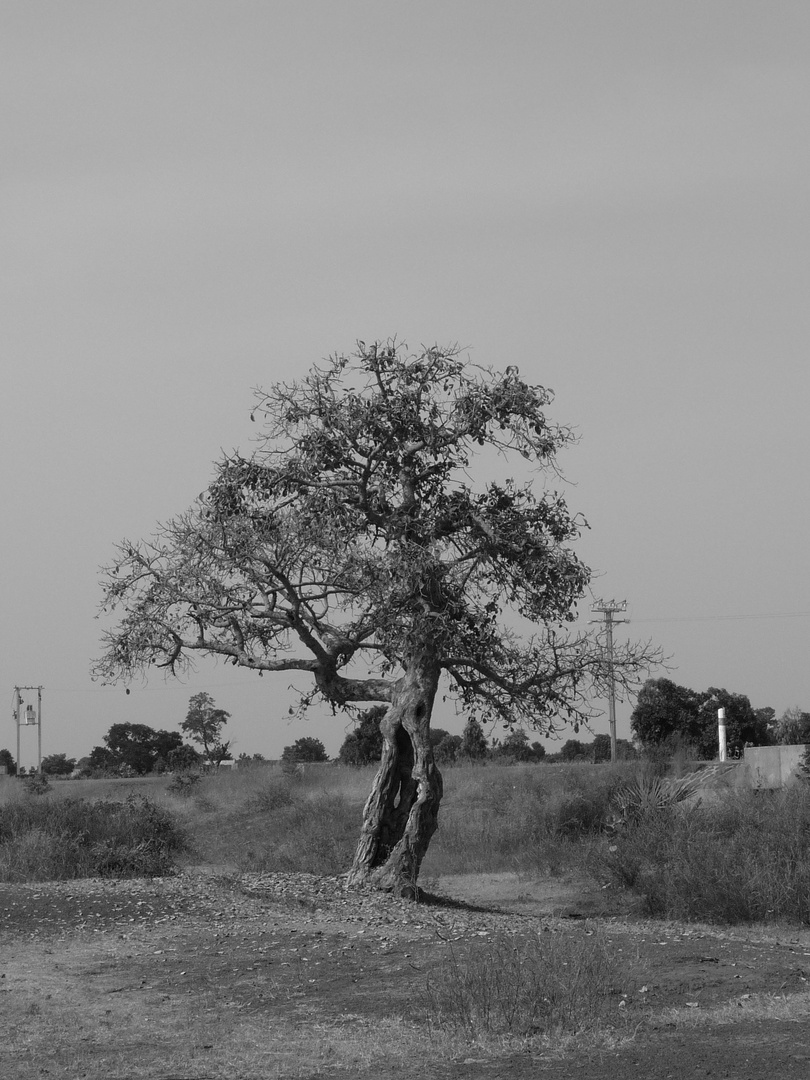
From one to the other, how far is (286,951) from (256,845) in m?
16.2

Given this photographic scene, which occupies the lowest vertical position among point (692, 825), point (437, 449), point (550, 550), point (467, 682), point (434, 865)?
point (434, 865)

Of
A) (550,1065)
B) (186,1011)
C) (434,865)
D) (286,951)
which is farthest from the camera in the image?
(434,865)

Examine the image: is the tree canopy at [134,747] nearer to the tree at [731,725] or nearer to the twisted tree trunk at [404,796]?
the tree at [731,725]

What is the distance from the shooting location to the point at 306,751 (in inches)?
2562

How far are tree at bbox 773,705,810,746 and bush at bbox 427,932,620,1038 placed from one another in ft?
121

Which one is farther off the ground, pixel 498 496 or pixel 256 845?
pixel 498 496

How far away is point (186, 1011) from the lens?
28.5 ft

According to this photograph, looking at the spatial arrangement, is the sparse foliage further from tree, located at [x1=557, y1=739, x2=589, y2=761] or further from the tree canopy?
the tree canopy

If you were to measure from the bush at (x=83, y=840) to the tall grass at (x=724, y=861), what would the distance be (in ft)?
20.9

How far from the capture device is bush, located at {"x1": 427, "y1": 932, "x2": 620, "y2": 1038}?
778 centimetres

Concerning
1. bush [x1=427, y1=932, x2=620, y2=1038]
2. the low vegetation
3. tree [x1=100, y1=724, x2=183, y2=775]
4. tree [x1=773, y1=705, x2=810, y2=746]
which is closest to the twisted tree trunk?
the low vegetation

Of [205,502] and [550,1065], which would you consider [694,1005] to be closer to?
[550,1065]

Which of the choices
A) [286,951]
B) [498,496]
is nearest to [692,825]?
[498,496]

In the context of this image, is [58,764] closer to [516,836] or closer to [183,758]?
[183,758]
